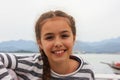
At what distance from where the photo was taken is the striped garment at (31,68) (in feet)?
3.31

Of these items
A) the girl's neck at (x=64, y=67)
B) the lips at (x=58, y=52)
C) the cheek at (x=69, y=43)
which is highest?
the cheek at (x=69, y=43)

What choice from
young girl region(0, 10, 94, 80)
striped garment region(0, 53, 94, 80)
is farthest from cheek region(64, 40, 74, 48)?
striped garment region(0, 53, 94, 80)

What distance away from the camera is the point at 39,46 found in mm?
1086

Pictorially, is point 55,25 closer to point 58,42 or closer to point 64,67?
point 58,42

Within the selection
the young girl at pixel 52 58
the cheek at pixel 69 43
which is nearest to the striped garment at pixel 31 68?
the young girl at pixel 52 58

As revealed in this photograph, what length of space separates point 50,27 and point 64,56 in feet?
0.36

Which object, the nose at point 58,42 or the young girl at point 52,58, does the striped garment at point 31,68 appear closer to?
the young girl at point 52,58

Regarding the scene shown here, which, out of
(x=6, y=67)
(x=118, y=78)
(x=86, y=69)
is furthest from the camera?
(x=118, y=78)

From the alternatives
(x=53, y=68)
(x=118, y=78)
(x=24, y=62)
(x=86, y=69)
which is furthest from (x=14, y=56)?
(x=118, y=78)

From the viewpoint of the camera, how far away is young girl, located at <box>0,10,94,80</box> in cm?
101

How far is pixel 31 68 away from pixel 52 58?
0.08 meters

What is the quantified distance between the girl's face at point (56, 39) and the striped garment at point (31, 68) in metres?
0.06

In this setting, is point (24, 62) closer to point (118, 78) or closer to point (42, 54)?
point (42, 54)

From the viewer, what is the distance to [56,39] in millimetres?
1007
